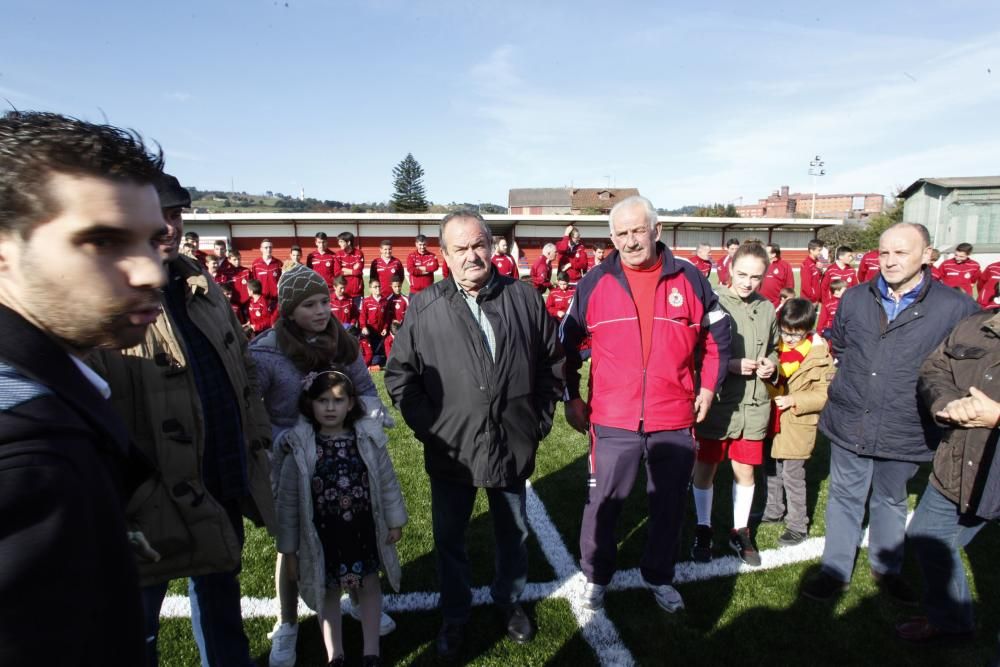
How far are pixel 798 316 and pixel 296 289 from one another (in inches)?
122

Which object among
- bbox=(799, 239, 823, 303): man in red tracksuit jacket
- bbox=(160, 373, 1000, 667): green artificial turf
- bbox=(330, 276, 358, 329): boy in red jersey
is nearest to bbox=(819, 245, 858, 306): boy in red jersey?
bbox=(799, 239, 823, 303): man in red tracksuit jacket

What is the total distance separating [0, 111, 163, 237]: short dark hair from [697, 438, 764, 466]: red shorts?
3.45 meters

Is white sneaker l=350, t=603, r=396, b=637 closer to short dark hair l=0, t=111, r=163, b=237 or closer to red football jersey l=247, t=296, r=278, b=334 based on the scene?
short dark hair l=0, t=111, r=163, b=237

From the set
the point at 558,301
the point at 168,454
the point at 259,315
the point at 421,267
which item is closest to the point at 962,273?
the point at 558,301

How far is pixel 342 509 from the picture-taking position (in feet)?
7.95

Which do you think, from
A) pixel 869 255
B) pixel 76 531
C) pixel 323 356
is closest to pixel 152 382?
pixel 323 356

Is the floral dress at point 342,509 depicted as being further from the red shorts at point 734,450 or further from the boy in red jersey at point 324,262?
the boy in red jersey at point 324,262

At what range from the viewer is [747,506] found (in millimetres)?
3525

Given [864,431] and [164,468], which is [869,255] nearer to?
[864,431]

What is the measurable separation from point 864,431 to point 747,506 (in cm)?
95

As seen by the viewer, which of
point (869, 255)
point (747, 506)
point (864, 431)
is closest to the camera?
point (864, 431)

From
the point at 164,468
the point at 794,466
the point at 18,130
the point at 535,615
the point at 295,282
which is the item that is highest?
the point at 18,130

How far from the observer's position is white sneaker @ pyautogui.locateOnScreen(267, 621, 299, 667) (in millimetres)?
2555

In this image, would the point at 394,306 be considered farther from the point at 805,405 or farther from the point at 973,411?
the point at 973,411
